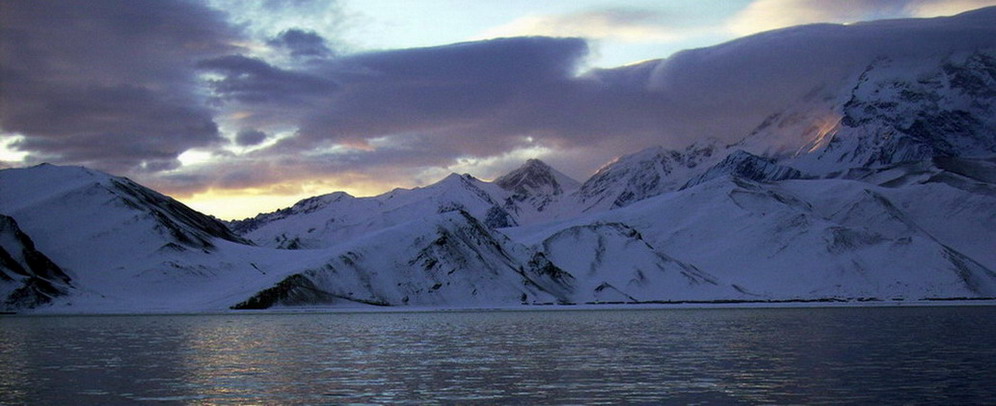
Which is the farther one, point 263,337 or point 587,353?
point 263,337

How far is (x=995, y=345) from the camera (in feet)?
283

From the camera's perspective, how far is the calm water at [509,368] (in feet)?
171

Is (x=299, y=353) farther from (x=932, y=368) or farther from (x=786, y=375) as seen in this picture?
(x=932, y=368)

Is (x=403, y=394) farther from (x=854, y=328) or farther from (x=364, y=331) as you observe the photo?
(x=854, y=328)

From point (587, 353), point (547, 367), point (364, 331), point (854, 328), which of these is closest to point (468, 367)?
point (547, 367)

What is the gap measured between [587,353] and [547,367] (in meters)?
13.4

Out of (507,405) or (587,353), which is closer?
(507,405)

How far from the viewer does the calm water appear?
5203 centimetres

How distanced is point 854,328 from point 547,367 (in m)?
68.5

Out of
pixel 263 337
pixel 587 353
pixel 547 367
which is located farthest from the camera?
pixel 263 337

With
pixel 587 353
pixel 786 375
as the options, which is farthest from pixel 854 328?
pixel 786 375

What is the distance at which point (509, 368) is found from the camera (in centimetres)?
6850

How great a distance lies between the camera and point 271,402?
5006 cm

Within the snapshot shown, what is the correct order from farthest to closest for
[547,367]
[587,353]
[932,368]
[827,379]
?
[587,353] → [547,367] → [932,368] → [827,379]
